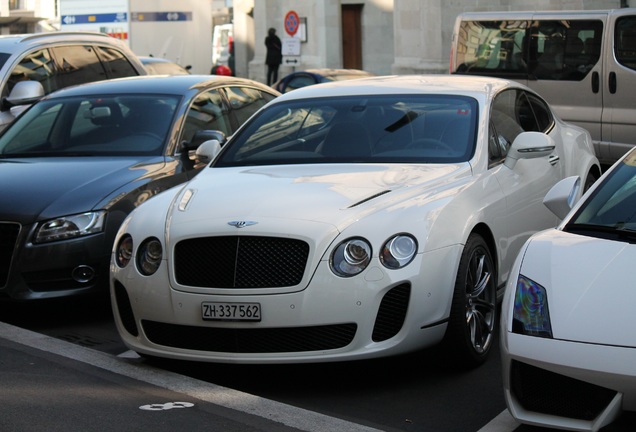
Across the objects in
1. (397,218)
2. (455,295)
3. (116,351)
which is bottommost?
(116,351)

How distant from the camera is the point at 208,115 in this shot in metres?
9.99

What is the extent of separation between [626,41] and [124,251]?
9.70 m

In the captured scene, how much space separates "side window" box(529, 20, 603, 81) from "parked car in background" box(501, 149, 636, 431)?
9887mm

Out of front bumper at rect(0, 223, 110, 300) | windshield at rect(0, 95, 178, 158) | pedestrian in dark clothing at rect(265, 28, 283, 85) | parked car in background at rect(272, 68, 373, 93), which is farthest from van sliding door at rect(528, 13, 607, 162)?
pedestrian in dark clothing at rect(265, 28, 283, 85)

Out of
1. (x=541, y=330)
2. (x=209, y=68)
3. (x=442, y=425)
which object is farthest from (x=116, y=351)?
(x=209, y=68)

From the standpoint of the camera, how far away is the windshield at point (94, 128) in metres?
9.32

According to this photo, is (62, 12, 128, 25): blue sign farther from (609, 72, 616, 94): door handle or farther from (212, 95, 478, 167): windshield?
(212, 95, 478, 167): windshield

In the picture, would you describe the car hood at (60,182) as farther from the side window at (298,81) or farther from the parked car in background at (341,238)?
the side window at (298,81)

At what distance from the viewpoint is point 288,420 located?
19.1ft

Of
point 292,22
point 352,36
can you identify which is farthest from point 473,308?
point 352,36

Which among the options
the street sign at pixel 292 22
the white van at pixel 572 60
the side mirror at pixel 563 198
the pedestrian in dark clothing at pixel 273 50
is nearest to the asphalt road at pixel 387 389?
the side mirror at pixel 563 198

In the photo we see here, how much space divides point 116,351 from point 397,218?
6.81 ft

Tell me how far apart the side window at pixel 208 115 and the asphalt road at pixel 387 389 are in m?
2.46

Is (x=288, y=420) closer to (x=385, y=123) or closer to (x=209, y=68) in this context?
(x=385, y=123)
